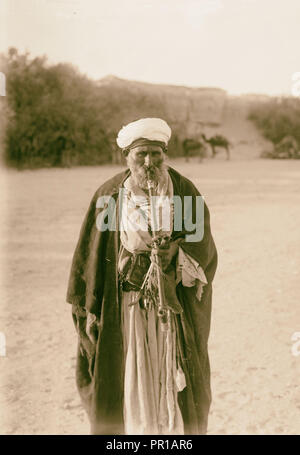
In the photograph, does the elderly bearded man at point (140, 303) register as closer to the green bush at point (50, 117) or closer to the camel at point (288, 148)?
the green bush at point (50, 117)

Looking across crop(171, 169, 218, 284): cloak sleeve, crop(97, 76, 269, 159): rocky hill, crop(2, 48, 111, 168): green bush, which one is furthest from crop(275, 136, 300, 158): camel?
crop(171, 169, 218, 284): cloak sleeve

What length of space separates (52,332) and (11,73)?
10.7 metres

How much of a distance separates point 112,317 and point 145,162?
2.42 ft

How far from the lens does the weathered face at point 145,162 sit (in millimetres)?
2438

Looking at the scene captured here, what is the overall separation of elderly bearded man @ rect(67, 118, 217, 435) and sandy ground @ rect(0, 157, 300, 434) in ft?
2.83

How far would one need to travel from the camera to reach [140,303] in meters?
2.60

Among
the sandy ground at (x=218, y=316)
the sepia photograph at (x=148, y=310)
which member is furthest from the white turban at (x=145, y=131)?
the sandy ground at (x=218, y=316)

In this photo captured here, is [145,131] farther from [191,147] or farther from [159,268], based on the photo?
[191,147]

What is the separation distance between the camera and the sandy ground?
3.58 meters

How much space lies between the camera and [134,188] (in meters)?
2.55

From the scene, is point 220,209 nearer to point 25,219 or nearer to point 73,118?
point 25,219

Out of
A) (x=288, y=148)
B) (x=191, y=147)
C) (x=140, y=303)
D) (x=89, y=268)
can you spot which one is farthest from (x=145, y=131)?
(x=288, y=148)
